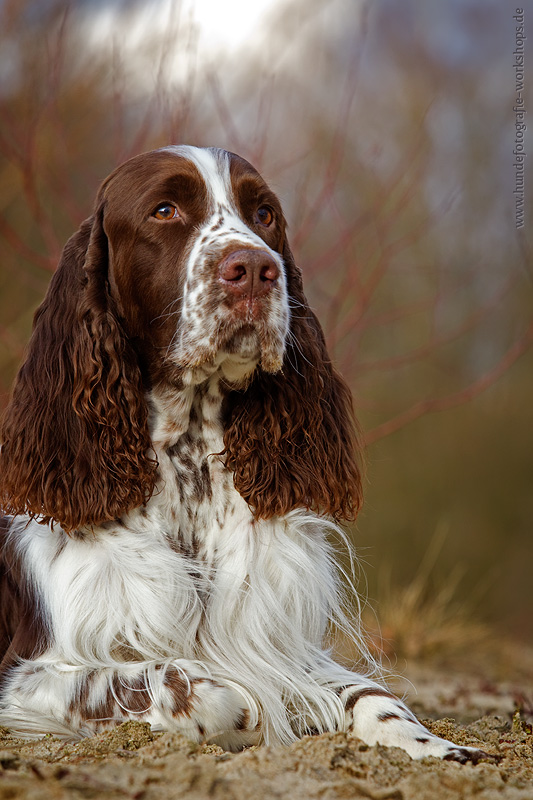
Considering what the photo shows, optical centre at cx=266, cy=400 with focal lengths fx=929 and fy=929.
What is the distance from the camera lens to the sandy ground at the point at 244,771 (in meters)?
1.71

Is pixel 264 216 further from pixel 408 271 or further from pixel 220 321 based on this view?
pixel 408 271

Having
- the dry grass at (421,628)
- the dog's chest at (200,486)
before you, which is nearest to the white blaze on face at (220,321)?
the dog's chest at (200,486)

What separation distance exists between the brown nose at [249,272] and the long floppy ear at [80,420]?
50 centimetres

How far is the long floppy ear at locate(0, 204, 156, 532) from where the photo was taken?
9.42ft

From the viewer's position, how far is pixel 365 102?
379 inches

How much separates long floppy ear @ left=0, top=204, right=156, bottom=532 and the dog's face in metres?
0.10

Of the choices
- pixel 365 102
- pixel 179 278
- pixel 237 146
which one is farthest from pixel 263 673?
pixel 365 102

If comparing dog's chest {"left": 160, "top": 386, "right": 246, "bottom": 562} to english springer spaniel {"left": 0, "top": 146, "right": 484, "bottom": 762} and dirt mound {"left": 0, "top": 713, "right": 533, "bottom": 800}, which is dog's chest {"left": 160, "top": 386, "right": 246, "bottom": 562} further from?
dirt mound {"left": 0, "top": 713, "right": 533, "bottom": 800}

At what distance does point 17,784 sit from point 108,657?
A: 112 cm

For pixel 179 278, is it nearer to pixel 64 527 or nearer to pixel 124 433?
pixel 124 433

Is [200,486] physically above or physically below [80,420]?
below

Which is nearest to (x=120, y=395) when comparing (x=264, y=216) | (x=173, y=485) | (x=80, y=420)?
(x=80, y=420)

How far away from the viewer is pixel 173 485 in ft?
9.71

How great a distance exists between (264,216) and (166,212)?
39 cm
